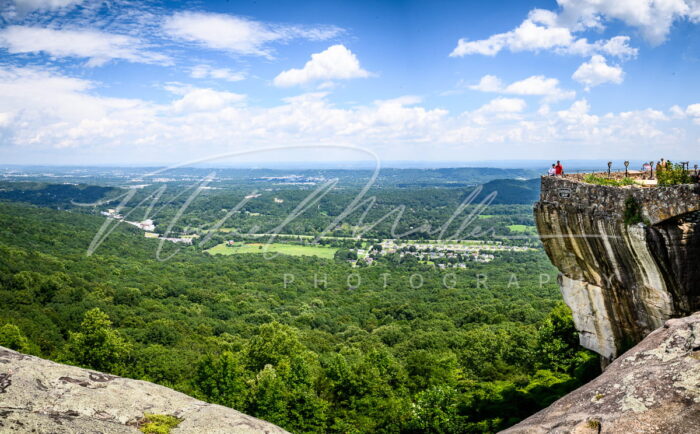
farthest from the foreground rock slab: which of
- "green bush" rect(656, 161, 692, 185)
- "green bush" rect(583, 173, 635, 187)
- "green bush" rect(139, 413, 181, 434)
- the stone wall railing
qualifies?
Result: "green bush" rect(139, 413, 181, 434)

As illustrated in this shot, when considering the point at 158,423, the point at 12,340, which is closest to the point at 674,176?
the point at 158,423

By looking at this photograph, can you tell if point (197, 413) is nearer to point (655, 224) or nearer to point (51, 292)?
point (655, 224)

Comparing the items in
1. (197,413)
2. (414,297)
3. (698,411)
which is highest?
(698,411)

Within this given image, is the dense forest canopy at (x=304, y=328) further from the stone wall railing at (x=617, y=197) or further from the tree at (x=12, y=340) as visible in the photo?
the stone wall railing at (x=617, y=197)

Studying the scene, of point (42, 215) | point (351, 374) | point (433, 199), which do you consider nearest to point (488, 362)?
point (351, 374)

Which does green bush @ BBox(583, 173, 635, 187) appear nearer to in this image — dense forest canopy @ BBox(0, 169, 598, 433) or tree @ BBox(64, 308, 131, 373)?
dense forest canopy @ BBox(0, 169, 598, 433)

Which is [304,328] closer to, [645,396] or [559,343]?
[559,343]
